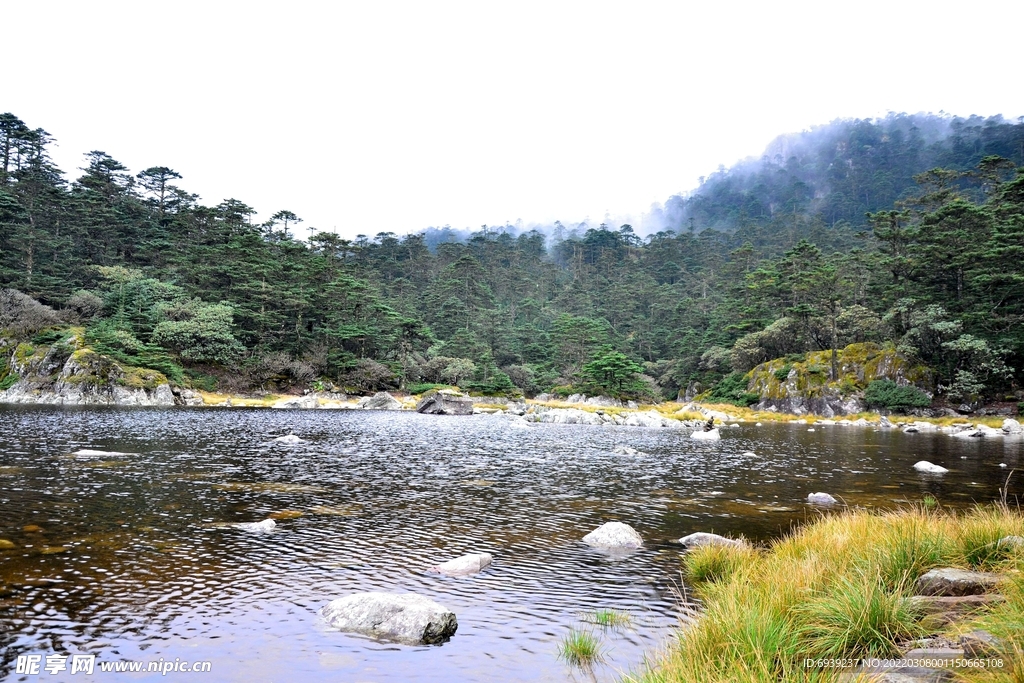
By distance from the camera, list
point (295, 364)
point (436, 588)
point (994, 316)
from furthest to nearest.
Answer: point (295, 364), point (994, 316), point (436, 588)

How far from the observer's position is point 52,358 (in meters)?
50.6

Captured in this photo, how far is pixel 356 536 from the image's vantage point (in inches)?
431

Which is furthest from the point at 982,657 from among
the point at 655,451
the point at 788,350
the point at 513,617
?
the point at 788,350

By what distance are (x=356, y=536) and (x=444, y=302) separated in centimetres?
8651

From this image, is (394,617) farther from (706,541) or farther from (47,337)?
(47,337)

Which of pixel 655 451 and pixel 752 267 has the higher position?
pixel 752 267

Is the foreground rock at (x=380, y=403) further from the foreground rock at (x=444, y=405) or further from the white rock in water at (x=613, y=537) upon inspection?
the white rock in water at (x=613, y=537)


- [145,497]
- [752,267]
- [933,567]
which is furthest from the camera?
[752,267]

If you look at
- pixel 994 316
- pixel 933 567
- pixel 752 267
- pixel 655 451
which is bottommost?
pixel 655 451

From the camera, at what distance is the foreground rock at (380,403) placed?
2386 inches

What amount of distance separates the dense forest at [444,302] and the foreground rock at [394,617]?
55329mm

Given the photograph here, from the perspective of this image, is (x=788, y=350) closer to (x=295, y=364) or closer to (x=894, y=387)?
(x=894, y=387)

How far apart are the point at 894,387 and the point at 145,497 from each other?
60.0 metres

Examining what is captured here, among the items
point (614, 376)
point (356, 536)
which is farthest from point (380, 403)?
point (356, 536)
